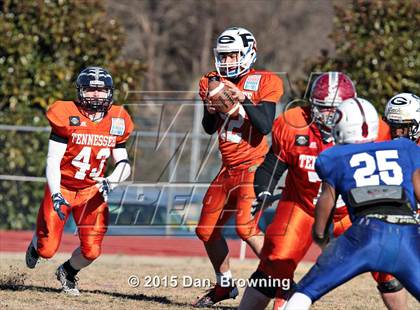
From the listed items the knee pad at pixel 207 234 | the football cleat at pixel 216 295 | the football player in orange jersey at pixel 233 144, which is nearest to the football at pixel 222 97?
the football player in orange jersey at pixel 233 144

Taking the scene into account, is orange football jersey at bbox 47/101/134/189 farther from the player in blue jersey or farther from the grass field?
the player in blue jersey

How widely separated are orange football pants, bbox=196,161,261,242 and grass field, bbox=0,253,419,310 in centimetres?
66

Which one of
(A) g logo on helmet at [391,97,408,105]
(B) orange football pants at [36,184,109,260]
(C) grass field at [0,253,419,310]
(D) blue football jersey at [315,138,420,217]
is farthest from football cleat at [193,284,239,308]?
(D) blue football jersey at [315,138,420,217]

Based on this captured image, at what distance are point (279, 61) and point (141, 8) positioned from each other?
433 centimetres

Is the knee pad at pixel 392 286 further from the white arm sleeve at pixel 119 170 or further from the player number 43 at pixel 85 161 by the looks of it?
the player number 43 at pixel 85 161

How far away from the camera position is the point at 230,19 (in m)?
28.1

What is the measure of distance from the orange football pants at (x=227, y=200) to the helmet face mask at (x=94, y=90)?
1165 mm

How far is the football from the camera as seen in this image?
7.31 metres

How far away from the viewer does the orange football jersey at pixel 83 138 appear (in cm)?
793

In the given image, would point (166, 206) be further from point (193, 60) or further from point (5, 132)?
point (193, 60)

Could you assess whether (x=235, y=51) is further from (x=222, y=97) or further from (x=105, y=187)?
(x=105, y=187)

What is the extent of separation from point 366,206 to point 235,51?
2.64m

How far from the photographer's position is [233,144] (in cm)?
772

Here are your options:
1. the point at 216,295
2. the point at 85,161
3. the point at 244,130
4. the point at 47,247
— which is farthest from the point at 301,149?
the point at 47,247
